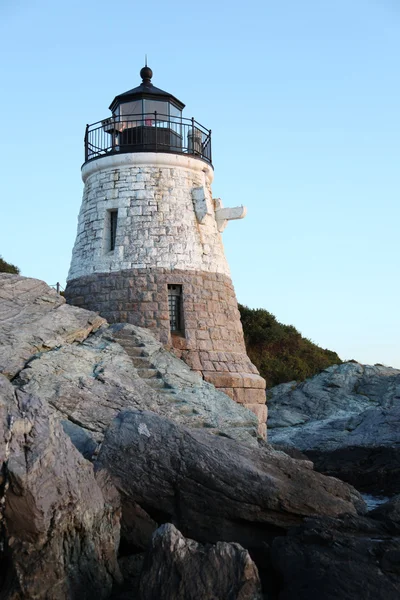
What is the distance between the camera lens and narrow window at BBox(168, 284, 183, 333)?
15258 millimetres

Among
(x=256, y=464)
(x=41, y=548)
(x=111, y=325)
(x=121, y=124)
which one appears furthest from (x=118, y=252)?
(x=41, y=548)

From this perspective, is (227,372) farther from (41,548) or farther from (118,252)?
(41,548)

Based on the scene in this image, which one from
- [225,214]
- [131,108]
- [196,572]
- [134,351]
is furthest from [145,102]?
[196,572]

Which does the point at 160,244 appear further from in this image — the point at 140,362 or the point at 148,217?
the point at 140,362

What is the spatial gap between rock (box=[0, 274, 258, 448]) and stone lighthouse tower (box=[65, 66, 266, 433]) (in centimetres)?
95

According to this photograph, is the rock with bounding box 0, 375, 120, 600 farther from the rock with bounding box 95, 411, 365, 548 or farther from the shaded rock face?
the shaded rock face

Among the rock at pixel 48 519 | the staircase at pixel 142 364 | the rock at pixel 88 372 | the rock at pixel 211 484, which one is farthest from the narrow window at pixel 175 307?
the rock at pixel 48 519

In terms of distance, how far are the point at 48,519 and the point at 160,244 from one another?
8.67 m

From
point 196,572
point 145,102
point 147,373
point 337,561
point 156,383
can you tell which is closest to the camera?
point 196,572

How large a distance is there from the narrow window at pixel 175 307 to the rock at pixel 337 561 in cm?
781

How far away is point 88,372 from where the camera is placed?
12.0 m

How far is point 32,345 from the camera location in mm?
12234

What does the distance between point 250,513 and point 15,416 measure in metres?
3.00

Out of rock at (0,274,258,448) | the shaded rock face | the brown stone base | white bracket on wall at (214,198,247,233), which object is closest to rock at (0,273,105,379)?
rock at (0,274,258,448)
